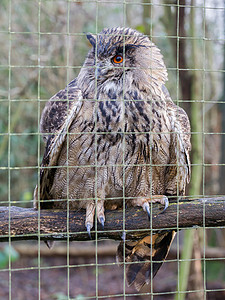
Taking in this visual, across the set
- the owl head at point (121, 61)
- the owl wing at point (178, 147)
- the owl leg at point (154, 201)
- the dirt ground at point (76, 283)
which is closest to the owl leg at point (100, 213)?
the owl leg at point (154, 201)

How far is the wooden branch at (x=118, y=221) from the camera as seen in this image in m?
1.78

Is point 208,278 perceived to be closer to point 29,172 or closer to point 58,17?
point 29,172

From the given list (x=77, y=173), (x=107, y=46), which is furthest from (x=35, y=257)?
(x=107, y=46)

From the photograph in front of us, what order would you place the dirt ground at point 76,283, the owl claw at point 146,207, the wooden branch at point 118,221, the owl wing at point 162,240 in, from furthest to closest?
1. the dirt ground at point 76,283
2. the owl wing at point 162,240
3. the owl claw at point 146,207
4. the wooden branch at point 118,221

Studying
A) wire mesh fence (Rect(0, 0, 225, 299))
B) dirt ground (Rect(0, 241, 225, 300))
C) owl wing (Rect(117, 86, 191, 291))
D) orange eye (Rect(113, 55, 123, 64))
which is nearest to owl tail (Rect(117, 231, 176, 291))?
owl wing (Rect(117, 86, 191, 291))

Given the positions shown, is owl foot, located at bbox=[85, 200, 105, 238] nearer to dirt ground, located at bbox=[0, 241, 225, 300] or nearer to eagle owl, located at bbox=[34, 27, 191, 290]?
eagle owl, located at bbox=[34, 27, 191, 290]

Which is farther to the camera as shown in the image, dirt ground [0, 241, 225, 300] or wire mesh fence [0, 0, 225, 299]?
dirt ground [0, 241, 225, 300]

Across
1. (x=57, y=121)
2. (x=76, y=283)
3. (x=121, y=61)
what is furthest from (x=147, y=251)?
(x=76, y=283)

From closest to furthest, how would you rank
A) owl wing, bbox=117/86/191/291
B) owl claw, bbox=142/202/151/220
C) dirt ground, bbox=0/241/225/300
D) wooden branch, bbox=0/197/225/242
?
1. wooden branch, bbox=0/197/225/242
2. owl claw, bbox=142/202/151/220
3. owl wing, bbox=117/86/191/291
4. dirt ground, bbox=0/241/225/300

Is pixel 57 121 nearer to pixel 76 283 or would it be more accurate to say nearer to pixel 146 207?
pixel 146 207

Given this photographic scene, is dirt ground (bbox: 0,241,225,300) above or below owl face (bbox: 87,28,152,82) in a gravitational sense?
below

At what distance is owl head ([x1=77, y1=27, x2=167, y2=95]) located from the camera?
198 cm

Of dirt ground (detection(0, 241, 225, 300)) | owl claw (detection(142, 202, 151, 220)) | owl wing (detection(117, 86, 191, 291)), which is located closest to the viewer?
owl claw (detection(142, 202, 151, 220))

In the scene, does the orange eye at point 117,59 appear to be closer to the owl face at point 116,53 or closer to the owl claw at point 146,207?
the owl face at point 116,53
